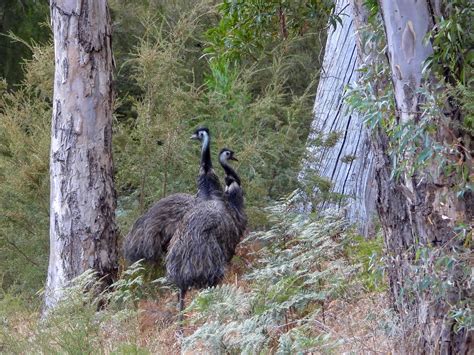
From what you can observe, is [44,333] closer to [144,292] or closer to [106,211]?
[106,211]

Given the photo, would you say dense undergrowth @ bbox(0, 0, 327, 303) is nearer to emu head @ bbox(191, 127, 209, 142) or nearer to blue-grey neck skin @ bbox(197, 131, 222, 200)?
emu head @ bbox(191, 127, 209, 142)

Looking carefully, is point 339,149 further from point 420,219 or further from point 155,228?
point 420,219

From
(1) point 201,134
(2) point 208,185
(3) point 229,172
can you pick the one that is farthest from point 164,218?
(1) point 201,134

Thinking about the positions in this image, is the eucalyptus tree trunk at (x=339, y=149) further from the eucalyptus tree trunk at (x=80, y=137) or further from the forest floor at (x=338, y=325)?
the eucalyptus tree trunk at (x=80, y=137)

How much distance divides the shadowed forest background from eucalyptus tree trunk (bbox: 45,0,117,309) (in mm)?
530

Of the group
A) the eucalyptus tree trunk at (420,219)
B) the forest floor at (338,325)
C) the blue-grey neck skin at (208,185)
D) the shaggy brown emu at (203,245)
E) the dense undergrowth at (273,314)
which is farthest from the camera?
the blue-grey neck skin at (208,185)

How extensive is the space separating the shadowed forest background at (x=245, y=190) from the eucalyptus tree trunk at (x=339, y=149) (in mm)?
106

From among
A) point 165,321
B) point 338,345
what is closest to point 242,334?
point 338,345

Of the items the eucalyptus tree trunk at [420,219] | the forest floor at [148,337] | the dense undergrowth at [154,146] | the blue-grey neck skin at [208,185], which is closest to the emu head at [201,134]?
the blue-grey neck skin at [208,185]

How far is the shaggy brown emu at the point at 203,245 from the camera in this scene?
9.73m

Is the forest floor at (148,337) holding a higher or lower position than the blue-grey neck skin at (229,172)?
lower

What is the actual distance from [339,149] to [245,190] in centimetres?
156

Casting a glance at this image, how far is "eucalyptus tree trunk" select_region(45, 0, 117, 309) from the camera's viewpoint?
9438mm

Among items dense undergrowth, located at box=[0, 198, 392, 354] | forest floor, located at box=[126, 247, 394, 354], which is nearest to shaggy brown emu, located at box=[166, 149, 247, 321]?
forest floor, located at box=[126, 247, 394, 354]
